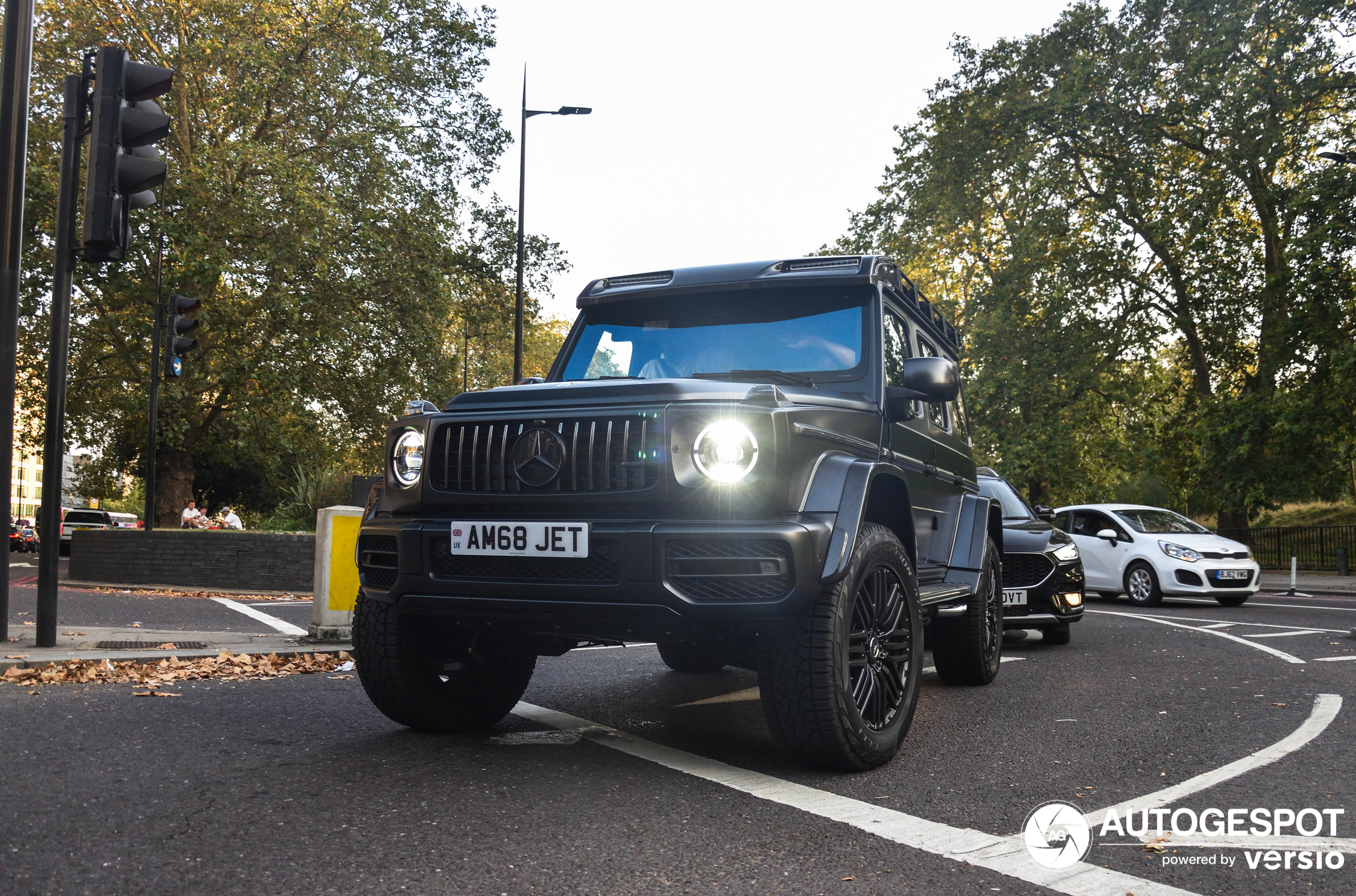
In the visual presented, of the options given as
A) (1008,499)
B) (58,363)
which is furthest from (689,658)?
(1008,499)

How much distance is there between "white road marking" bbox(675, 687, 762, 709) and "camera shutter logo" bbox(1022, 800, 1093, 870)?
8.02 feet

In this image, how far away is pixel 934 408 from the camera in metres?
6.50

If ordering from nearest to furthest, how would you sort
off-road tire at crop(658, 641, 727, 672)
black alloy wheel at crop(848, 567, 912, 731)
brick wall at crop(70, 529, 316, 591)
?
black alloy wheel at crop(848, 567, 912, 731), off-road tire at crop(658, 641, 727, 672), brick wall at crop(70, 529, 316, 591)

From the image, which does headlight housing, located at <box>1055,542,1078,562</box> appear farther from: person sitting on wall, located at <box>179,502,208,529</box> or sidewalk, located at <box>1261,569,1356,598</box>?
→ person sitting on wall, located at <box>179,502,208,529</box>

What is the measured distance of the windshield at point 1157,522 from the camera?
1727cm

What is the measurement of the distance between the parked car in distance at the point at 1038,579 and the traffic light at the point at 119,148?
7.03 metres

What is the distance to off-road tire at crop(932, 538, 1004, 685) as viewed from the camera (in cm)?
694

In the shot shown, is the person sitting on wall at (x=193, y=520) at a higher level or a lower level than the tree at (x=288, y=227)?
lower

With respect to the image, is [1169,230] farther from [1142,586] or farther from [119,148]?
[119,148]

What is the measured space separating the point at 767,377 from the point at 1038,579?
17.8ft

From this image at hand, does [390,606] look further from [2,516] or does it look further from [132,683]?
[2,516]

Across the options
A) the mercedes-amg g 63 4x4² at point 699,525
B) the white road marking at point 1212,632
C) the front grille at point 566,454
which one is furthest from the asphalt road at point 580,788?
the white road marking at point 1212,632

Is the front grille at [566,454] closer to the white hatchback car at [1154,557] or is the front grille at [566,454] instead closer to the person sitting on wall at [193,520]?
the white hatchback car at [1154,557]

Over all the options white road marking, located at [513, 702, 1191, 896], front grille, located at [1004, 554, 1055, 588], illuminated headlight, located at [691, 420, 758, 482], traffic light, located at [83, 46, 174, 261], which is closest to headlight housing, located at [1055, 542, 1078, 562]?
front grille, located at [1004, 554, 1055, 588]
